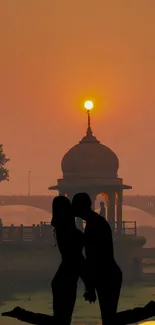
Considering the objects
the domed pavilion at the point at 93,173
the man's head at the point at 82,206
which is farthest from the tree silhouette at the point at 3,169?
the man's head at the point at 82,206

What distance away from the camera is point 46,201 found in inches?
5032

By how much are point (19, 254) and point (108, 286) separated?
48989 millimetres

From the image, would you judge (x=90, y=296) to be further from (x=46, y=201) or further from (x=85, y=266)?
(x=46, y=201)

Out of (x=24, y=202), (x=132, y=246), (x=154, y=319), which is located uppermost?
(x=24, y=202)

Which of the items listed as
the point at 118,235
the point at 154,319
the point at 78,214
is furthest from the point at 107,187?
the point at 78,214

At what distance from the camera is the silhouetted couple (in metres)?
6.60

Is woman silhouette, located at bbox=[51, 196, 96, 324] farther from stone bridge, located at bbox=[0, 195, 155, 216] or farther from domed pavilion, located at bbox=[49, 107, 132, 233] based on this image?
stone bridge, located at bbox=[0, 195, 155, 216]

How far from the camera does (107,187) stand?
57.4 metres

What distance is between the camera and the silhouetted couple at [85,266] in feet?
21.6

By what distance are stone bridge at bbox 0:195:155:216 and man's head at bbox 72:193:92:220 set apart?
11630 centimetres

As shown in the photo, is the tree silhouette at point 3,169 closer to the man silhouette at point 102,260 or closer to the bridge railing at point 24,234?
the bridge railing at point 24,234

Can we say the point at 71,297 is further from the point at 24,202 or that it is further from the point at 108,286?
the point at 24,202

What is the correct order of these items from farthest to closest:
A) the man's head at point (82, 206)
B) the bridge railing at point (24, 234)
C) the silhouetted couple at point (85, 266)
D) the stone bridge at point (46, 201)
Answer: the stone bridge at point (46, 201)
the bridge railing at point (24, 234)
the man's head at point (82, 206)
the silhouetted couple at point (85, 266)

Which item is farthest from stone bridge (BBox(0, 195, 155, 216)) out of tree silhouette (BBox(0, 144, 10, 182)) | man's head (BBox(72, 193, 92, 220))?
man's head (BBox(72, 193, 92, 220))
